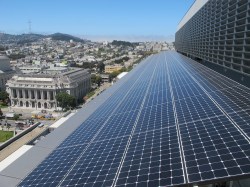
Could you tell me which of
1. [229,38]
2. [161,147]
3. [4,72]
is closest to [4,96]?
[4,72]

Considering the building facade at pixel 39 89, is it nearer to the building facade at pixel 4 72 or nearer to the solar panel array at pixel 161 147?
the building facade at pixel 4 72

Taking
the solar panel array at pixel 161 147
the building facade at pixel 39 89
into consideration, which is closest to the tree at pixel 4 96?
the building facade at pixel 39 89

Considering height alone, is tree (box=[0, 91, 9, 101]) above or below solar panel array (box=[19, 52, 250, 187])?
below

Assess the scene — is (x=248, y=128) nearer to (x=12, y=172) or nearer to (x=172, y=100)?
(x=172, y=100)

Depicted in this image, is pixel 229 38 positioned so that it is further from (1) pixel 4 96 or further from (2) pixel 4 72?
(2) pixel 4 72

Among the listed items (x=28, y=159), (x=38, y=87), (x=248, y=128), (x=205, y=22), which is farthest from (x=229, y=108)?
(x=38, y=87)

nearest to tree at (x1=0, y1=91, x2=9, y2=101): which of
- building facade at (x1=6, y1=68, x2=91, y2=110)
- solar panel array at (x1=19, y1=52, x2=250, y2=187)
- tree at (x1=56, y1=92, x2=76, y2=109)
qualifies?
building facade at (x1=6, y1=68, x2=91, y2=110)

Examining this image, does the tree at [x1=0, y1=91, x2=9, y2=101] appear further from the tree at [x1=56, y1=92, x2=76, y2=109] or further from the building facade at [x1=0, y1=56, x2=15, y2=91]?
the tree at [x1=56, y1=92, x2=76, y2=109]
